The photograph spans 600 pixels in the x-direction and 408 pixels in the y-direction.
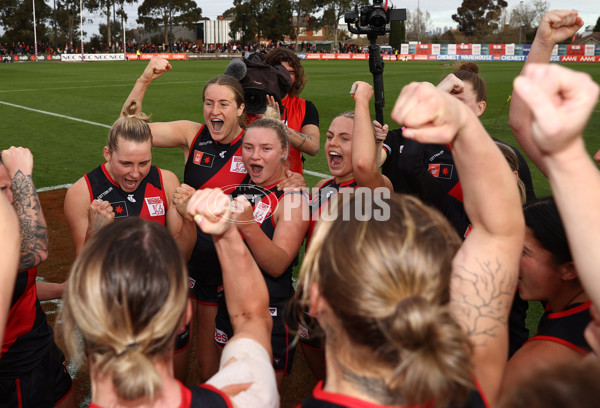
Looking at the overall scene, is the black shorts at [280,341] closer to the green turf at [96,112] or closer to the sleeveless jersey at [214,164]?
the sleeveless jersey at [214,164]

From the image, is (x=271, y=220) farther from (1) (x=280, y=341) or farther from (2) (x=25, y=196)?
(2) (x=25, y=196)

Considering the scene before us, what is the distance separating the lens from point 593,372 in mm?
944

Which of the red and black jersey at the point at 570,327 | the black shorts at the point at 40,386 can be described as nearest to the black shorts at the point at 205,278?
the black shorts at the point at 40,386

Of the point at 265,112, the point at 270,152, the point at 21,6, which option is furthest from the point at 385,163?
the point at 21,6

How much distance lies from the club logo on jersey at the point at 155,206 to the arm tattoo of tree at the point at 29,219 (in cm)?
107

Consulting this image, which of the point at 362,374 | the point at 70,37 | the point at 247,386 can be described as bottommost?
the point at 247,386

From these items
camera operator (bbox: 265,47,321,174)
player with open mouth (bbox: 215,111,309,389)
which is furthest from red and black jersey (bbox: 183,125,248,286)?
camera operator (bbox: 265,47,321,174)

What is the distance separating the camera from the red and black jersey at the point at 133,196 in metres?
3.48

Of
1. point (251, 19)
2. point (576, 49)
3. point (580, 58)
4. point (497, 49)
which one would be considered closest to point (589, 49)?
point (576, 49)

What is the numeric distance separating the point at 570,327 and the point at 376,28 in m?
3.11

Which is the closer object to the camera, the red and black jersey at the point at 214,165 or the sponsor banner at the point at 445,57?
the red and black jersey at the point at 214,165

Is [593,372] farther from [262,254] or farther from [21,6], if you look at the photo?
[21,6]

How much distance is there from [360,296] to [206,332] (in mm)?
2659

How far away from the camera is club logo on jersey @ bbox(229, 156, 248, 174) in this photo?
393cm
